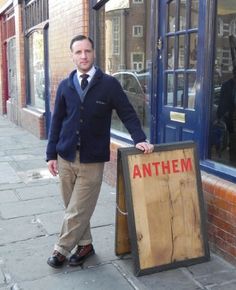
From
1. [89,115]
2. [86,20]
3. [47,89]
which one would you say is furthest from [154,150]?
[47,89]

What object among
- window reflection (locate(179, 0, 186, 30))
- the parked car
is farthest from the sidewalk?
window reflection (locate(179, 0, 186, 30))

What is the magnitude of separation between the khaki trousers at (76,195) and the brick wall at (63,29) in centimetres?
341

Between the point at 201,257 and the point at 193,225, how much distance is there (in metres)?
0.29

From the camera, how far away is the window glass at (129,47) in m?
5.34

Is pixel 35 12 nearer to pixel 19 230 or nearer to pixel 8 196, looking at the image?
pixel 8 196

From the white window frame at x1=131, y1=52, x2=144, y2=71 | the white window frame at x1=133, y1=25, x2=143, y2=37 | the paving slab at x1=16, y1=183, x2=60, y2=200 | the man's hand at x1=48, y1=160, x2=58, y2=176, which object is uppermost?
the white window frame at x1=133, y1=25, x2=143, y2=37

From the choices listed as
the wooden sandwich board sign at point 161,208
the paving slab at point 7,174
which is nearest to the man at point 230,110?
the wooden sandwich board sign at point 161,208

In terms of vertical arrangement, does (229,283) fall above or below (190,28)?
below

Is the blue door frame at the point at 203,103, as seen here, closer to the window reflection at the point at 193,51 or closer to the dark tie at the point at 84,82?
the window reflection at the point at 193,51

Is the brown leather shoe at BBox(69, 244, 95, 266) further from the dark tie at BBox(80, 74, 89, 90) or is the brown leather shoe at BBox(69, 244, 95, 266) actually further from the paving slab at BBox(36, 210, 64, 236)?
the dark tie at BBox(80, 74, 89, 90)

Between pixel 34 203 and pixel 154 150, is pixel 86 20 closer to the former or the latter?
pixel 34 203

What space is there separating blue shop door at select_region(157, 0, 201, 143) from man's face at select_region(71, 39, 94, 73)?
44.3 inches

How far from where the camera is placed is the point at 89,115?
3549 mm

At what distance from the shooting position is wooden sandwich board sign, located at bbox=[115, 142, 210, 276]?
354cm
